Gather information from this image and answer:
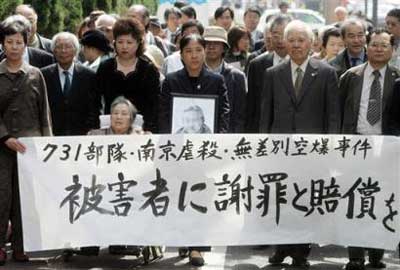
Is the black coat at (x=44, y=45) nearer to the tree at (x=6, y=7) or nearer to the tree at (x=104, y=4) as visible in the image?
the tree at (x=6, y=7)

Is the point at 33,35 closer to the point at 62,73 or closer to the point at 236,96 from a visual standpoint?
the point at 62,73

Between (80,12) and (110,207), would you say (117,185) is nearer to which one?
(110,207)

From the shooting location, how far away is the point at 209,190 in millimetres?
7293

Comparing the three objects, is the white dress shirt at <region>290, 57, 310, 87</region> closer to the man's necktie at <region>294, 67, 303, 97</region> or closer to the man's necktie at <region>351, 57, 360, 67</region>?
the man's necktie at <region>294, 67, 303, 97</region>

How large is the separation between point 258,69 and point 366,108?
1.36m

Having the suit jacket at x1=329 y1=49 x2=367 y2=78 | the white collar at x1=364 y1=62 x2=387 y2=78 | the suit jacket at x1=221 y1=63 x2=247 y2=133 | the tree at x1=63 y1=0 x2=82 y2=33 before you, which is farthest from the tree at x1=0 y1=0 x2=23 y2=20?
the white collar at x1=364 y1=62 x2=387 y2=78

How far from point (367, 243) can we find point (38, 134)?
2741 mm

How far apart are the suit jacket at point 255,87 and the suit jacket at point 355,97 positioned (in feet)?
3.17

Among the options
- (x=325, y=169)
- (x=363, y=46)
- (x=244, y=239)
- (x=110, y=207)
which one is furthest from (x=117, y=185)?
(x=363, y=46)

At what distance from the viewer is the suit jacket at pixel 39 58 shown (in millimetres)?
8484

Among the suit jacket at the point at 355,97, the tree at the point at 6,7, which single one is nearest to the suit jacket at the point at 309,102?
the suit jacket at the point at 355,97

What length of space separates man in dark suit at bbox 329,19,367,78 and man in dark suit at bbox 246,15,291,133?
1.74ft

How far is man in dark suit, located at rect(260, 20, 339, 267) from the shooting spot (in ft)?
24.7

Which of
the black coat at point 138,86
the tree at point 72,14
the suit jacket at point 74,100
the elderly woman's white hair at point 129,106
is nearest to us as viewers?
the elderly woman's white hair at point 129,106
